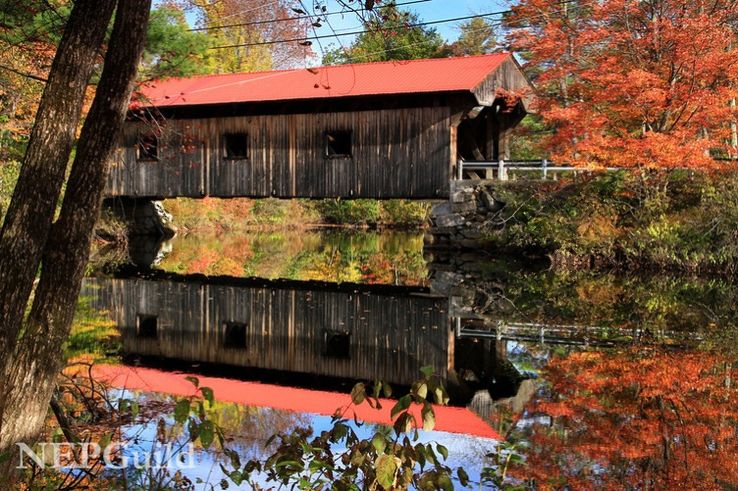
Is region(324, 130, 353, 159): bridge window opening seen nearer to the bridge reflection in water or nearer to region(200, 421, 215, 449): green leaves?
the bridge reflection in water

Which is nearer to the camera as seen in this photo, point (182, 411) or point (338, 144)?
point (182, 411)

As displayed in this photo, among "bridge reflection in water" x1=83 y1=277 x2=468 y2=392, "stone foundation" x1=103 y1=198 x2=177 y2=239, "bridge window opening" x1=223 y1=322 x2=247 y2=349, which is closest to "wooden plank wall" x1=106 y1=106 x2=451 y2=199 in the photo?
"stone foundation" x1=103 y1=198 x2=177 y2=239

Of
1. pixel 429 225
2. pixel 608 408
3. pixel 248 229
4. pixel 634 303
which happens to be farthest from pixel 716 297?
pixel 248 229

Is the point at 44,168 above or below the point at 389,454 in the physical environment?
above

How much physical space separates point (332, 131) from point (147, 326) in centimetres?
1068

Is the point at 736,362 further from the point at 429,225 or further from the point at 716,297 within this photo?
the point at 429,225

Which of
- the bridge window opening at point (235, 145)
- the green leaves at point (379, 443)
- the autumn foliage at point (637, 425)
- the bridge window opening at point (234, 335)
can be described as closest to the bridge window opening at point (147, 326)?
the bridge window opening at point (234, 335)

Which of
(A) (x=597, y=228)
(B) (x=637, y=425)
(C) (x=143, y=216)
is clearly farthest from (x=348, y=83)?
(B) (x=637, y=425)

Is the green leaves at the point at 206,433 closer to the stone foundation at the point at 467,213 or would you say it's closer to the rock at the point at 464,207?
the stone foundation at the point at 467,213

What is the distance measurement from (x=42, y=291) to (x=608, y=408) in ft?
15.4

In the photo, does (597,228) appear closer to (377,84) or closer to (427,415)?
(377,84)

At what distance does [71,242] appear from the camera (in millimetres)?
3932

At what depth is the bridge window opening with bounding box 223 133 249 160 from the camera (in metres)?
21.6

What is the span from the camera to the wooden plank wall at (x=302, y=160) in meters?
19.3
